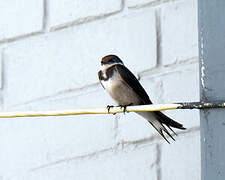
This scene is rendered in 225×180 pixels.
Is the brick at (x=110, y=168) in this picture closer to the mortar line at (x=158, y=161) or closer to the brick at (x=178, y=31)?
the mortar line at (x=158, y=161)

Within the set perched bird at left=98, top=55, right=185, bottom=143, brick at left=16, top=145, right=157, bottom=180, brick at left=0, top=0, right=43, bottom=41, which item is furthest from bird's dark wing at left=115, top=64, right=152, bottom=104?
brick at left=0, top=0, right=43, bottom=41

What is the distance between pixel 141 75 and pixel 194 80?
119 millimetres

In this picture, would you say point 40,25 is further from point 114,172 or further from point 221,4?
point 221,4

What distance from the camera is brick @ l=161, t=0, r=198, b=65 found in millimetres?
1777

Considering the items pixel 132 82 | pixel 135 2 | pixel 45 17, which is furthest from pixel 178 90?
pixel 45 17

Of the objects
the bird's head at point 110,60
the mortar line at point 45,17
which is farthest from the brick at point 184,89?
the mortar line at point 45,17

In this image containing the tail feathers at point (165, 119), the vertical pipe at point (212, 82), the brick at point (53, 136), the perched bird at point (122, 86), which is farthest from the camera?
the brick at point (53, 136)

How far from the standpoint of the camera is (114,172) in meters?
1.83

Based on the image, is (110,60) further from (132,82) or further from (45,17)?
(45,17)

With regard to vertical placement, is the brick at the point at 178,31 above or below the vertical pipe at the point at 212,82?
above

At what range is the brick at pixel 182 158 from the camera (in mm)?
1747

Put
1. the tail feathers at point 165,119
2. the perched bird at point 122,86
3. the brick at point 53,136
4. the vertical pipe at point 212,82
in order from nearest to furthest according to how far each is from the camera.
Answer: the vertical pipe at point 212,82
the tail feathers at point 165,119
the perched bird at point 122,86
the brick at point 53,136

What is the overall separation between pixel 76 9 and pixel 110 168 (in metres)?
0.36

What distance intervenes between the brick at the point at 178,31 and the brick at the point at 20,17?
1.01ft
